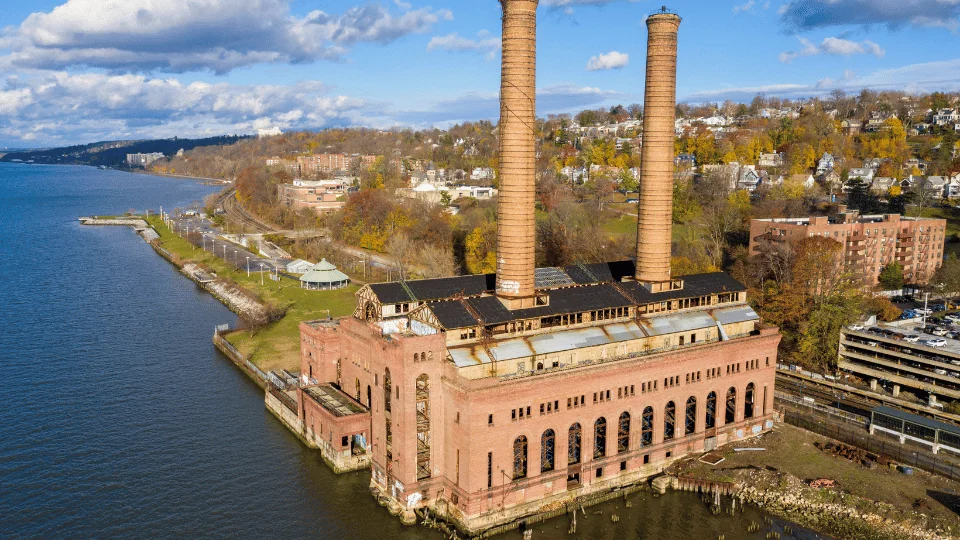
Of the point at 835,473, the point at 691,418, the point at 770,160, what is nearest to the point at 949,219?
the point at 770,160

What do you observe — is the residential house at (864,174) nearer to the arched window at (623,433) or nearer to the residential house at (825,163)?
the residential house at (825,163)

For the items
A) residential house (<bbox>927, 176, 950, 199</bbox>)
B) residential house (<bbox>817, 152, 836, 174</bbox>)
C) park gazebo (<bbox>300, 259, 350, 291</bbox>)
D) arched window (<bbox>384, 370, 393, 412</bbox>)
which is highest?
residential house (<bbox>817, 152, 836, 174</bbox>)

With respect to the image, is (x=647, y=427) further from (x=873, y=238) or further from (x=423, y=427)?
(x=873, y=238)

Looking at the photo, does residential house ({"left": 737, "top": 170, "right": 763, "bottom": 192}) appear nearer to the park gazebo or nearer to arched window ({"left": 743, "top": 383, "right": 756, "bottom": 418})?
the park gazebo

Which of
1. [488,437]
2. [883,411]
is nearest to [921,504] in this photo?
[883,411]

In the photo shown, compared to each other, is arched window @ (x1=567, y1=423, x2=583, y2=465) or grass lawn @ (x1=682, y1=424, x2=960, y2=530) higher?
arched window @ (x1=567, y1=423, x2=583, y2=465)

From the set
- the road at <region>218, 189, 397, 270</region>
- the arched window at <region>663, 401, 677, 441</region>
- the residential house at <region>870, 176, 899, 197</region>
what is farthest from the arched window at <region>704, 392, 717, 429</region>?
the residential house at <region>870, 176, 899, 197</region>
